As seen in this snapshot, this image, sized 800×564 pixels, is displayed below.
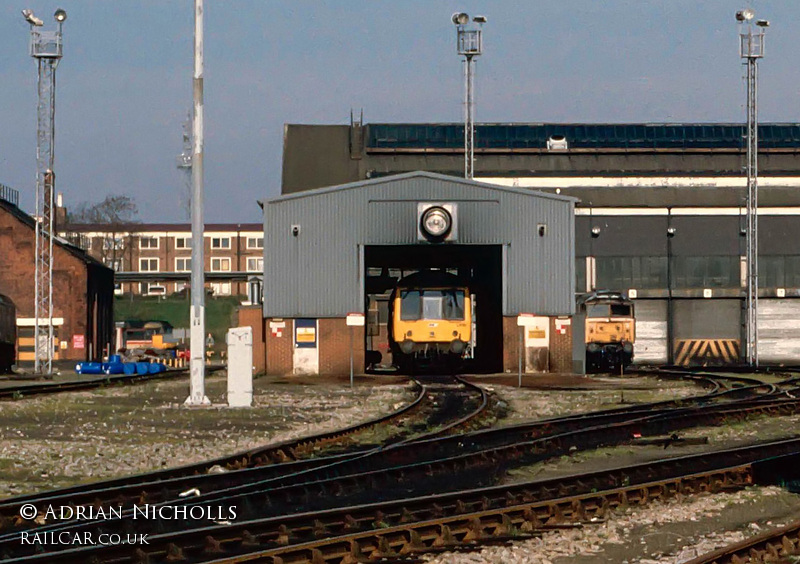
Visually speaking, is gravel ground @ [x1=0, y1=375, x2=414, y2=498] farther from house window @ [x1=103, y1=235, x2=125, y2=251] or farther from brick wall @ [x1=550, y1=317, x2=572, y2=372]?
house window @ [x1=103, y1=235, x2=125, y2=251]

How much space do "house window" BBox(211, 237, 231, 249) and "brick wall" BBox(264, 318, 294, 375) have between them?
77.1 metres

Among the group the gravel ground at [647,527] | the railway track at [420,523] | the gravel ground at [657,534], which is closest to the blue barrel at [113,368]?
the gravel ground at [647,527]

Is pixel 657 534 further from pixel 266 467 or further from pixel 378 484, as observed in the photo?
pixel 266 467

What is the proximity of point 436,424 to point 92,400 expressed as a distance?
1052 centimetres

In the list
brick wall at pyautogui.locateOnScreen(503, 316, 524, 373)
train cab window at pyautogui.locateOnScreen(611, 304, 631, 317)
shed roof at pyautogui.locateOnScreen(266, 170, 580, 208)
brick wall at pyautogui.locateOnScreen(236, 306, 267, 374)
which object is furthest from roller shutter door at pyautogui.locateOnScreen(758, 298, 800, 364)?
brick wall at pyautogui.locateOnScreen(236, 306, 267, 374)

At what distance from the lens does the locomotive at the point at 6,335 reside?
49.1m

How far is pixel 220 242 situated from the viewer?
11869cm

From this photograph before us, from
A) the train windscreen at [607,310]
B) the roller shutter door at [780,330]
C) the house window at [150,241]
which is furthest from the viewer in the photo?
the house window at [150,241]

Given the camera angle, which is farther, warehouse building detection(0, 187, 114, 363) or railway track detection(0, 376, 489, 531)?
warehouse building detection(0, 187, 114, 363)

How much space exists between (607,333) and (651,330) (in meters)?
13.8

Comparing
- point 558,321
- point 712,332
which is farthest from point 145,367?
point 712,332

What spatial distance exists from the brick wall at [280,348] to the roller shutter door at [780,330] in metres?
26.4

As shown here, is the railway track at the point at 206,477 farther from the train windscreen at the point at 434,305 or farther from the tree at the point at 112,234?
the tree at the point at 112,234

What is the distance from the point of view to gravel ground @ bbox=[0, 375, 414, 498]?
51.7 feet
